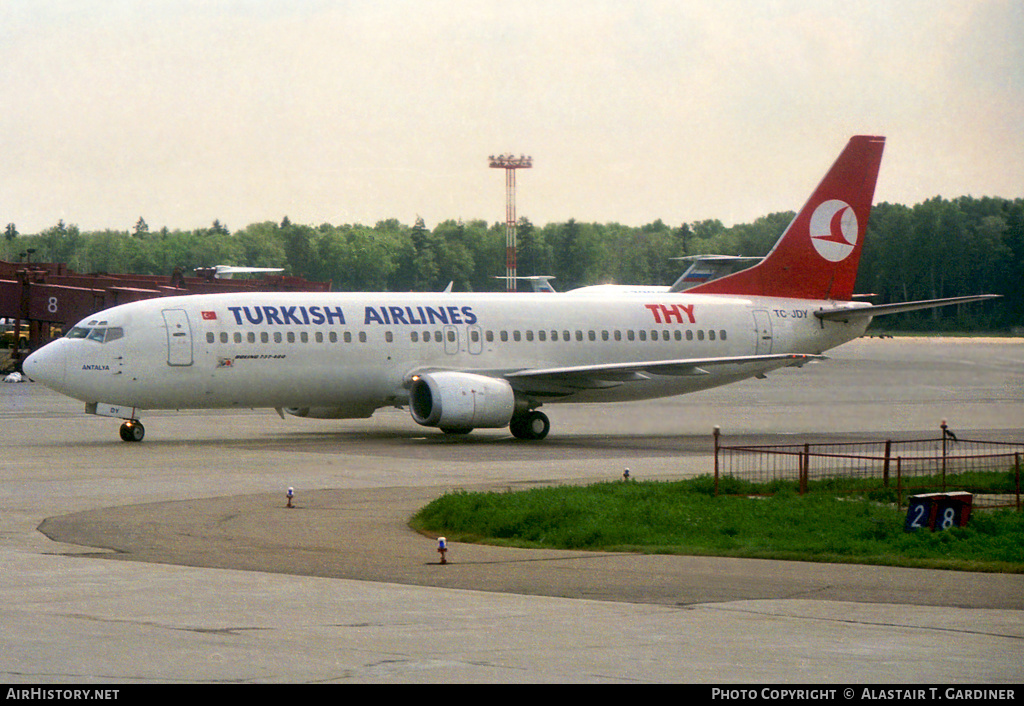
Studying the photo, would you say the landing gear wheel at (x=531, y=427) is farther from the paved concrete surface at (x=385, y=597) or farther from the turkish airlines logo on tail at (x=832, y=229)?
the turkish airlines logo on tail at (x=832, y=229)

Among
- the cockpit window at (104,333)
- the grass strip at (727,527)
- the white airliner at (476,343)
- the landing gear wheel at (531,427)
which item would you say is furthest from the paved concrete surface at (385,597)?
the landing gear wheel at (531,427)

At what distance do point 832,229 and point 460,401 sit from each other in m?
15.7

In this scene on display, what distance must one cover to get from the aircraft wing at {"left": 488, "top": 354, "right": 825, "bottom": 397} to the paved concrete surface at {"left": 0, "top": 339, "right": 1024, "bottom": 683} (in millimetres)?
7924

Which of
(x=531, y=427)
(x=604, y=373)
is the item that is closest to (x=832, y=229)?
(x=604, y=373)

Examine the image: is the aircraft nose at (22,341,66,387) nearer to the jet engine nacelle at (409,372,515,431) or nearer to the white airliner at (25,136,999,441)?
the white airliner at (25,136,999,441)

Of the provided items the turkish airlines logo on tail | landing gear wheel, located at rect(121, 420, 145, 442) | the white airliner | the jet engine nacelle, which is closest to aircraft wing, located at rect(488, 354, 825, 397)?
the white airliner

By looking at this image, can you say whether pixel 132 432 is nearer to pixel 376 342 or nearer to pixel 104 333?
pixel 104 333

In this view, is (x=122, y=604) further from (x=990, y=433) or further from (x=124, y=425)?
(x=990, y=433)

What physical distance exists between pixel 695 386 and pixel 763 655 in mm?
34075

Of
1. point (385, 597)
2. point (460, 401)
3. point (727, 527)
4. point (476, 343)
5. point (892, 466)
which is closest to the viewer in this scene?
point (385, 597)

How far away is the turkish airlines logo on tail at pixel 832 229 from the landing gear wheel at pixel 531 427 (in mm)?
12160

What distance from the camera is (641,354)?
4647cm

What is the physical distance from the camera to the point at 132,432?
40438mm

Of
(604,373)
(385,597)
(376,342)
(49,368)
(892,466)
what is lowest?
(892,466)
